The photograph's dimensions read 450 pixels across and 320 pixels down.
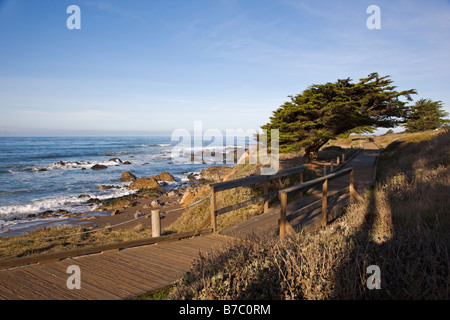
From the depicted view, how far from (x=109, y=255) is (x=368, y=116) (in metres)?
20.6

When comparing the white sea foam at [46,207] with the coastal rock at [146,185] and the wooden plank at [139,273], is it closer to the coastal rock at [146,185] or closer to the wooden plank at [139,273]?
the coastal rock at [146,185]

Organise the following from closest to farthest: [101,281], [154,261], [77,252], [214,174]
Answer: [101,281] → [154,261] → [77,252] → [214,174]

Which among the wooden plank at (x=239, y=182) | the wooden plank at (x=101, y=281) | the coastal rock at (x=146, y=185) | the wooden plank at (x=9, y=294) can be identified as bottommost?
the coastal rock at (x=146, y=185)

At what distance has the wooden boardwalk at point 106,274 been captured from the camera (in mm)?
4004

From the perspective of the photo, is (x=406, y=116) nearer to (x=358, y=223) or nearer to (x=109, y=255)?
(x=358, y=223)

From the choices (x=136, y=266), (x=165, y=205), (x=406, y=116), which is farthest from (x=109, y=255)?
(x=406, y=116)

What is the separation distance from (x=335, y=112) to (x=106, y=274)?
717 inches

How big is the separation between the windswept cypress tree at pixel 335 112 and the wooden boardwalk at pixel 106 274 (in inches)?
584

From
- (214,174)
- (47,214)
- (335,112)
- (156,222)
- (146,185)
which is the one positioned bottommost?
(47,214)

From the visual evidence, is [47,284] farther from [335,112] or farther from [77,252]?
[335,112]

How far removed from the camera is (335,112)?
19453 millimetres

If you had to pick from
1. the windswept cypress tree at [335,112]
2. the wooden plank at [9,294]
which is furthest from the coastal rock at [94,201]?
the wooden plank at [9,294]

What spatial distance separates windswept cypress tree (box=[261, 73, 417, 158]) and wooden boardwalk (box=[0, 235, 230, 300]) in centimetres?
1484

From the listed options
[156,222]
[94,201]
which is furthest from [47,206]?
[156,222]
